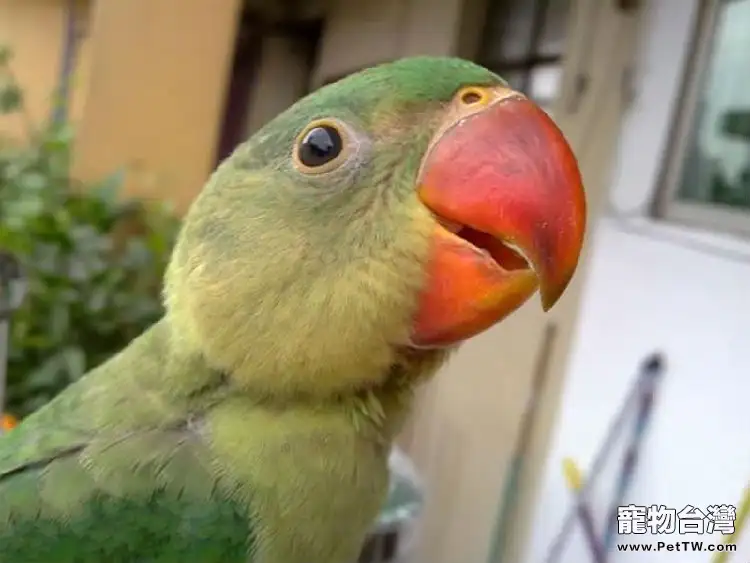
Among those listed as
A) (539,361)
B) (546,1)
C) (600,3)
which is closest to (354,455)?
(539,361)

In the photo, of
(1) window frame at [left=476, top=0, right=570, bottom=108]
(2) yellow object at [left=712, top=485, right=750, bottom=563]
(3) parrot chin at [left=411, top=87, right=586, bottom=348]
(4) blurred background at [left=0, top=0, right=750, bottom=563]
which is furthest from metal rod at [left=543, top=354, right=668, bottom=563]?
(3) parrot chin at [left=411, top=87, right=586, bottom=348]

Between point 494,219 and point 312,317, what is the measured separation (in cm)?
15

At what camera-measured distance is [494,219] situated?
22.9 inches

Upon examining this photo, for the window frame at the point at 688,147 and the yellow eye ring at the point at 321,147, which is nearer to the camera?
the yellow eye ring at the point at 321,147

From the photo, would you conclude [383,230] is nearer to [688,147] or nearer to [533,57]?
[688,147]

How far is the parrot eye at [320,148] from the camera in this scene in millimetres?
635

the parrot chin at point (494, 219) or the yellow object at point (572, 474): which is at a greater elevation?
the parrot chin at point (494, 219)

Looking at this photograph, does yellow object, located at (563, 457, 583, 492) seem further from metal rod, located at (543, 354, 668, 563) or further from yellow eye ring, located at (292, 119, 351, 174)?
yellow eye ring, located at (292, 119, 351, 174)

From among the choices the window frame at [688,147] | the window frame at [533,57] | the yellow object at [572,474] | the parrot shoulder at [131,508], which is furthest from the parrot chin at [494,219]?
the window frame at [533,57]

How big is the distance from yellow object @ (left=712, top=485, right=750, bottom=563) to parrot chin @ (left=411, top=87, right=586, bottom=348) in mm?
722

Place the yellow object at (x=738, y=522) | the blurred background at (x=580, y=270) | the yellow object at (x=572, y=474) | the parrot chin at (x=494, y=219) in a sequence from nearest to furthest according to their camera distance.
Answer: the parrot chin at (x=494, y=219), the yellow object at (x=738, y=522), the blurred background at (x=580, y=270), the yellow object at (x=572, y=474)

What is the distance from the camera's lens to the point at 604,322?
60.4 inches

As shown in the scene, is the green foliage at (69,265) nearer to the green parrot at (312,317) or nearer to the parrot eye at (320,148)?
the green parrot at (312,317)

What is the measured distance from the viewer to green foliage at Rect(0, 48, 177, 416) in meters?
1.50
